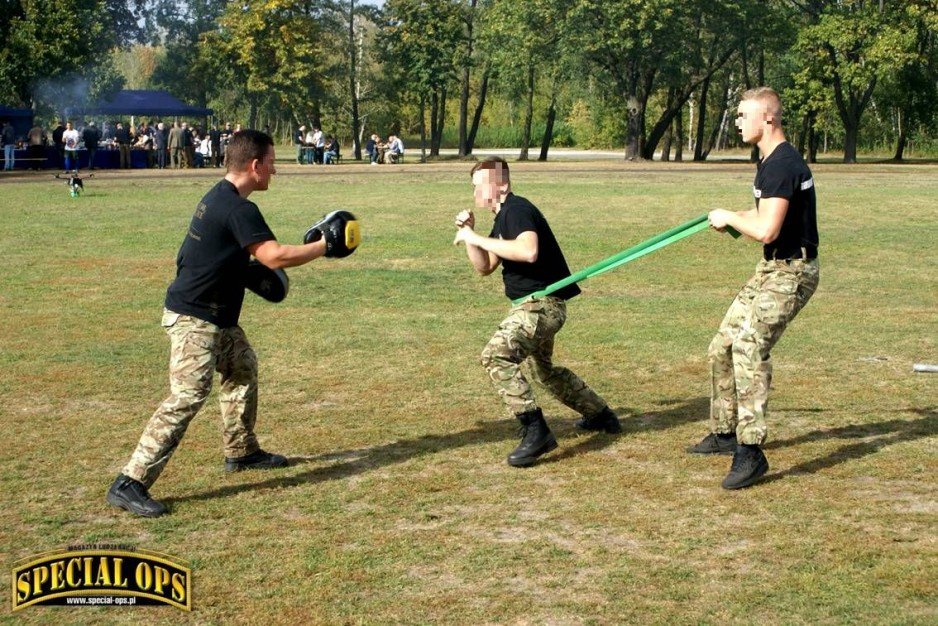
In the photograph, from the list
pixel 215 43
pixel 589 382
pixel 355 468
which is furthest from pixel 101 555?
pixel 215 43

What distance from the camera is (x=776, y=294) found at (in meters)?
7.14

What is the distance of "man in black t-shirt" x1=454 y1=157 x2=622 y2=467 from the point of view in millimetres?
7473

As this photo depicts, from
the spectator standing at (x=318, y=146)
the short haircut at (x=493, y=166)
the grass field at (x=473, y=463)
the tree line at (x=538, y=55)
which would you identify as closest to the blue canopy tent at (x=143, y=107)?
the tree line at (x=538, y=55)

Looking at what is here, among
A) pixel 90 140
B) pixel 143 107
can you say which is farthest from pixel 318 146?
pixel 90 140

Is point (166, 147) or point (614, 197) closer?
point (614, 197)

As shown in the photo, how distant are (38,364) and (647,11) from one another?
53135 millimetres

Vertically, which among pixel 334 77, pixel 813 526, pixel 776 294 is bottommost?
pixel 813 526

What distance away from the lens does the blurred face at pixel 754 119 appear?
23.0 ft

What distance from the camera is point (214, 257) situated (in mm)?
6891

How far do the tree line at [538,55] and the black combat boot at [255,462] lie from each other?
49.5 m

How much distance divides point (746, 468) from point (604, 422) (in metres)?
1.52

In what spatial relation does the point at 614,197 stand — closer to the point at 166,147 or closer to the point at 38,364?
the point at 38,364

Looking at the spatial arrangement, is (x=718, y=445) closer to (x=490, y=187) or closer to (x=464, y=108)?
(x=490, y=187)

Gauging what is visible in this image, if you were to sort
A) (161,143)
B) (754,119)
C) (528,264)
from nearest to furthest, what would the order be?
(754,119) → (528,264) → (161,143)
